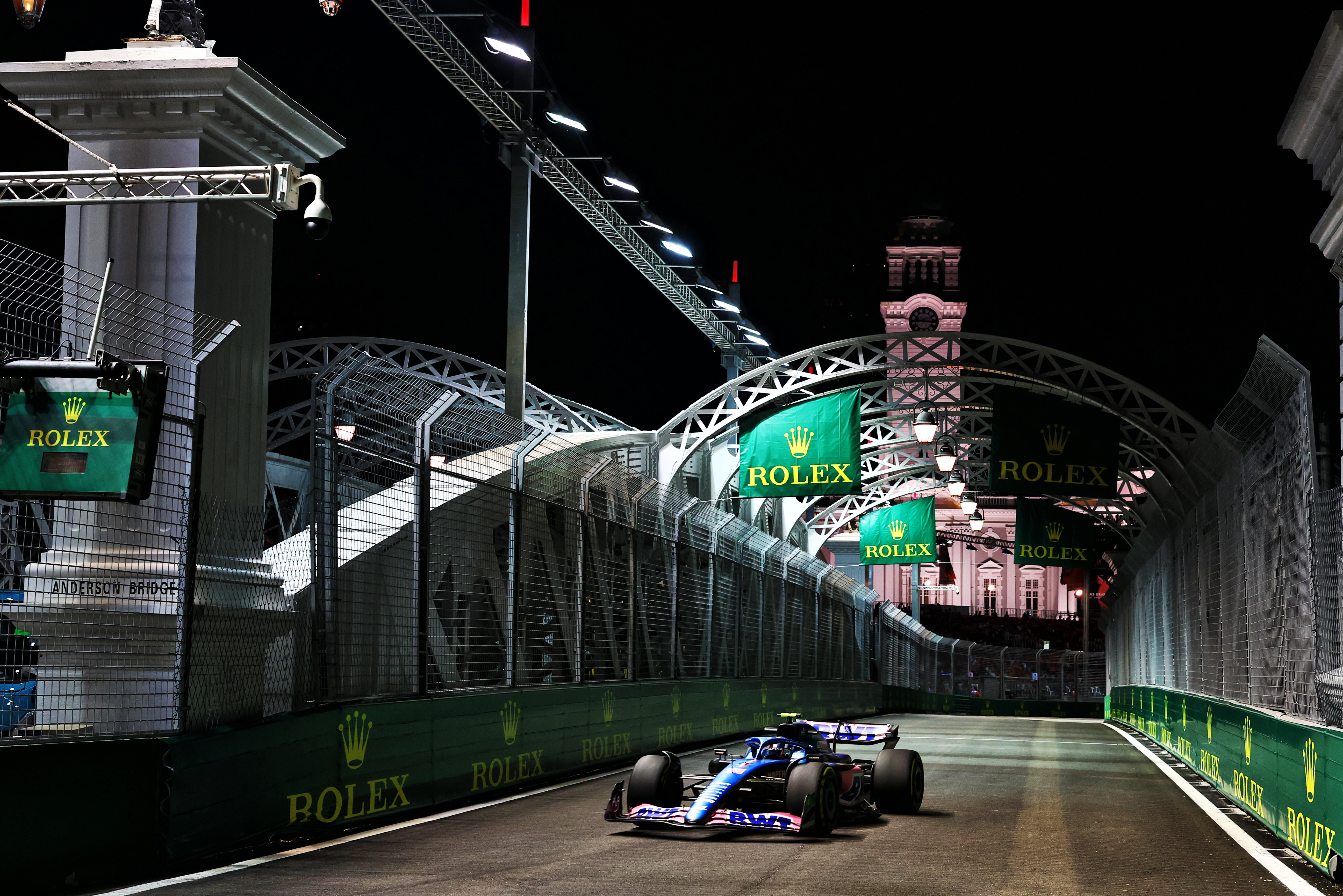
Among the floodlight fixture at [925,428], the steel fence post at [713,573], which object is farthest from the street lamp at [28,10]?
the floodlight fixture at [925,428]

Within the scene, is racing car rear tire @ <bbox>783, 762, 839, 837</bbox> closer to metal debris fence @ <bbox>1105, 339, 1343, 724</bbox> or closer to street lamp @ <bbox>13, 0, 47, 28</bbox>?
metal debris fence @ <bbox>1105, 339, 1343, 724</bbox>

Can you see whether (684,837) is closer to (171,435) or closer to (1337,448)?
(171,435)

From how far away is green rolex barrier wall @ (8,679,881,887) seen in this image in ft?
24.3

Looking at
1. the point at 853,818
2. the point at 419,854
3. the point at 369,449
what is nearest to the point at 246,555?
the point at 369,449

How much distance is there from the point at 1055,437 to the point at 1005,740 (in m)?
4.88

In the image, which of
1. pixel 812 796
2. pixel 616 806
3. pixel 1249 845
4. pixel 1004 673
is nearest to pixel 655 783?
pixel 616 806

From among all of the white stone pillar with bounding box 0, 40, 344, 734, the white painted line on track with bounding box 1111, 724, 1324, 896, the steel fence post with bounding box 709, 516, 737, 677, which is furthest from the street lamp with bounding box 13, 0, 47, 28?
the steel fence post with bounding box 709, 516, 737, 677

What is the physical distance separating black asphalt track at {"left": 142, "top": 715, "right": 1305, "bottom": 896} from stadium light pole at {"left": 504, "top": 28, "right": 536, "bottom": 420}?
9.65m

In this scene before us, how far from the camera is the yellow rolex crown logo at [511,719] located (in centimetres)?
1273

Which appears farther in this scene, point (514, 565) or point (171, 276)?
point (514, 565)

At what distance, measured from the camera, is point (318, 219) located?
11719 mm

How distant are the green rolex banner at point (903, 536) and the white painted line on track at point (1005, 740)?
9.24 metres

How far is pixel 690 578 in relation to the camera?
20109mm

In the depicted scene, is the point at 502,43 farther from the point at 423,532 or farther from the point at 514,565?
the point at 423,532
